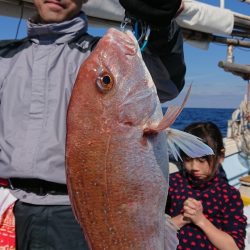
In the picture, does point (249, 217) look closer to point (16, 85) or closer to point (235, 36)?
point (16, 85)

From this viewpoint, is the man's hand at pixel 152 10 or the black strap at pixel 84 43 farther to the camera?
the black strap at pixel 84 43

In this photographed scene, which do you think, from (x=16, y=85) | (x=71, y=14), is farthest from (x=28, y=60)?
(x=71, y=14)

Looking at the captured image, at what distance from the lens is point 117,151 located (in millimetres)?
1651

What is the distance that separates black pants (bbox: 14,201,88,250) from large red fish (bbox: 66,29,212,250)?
2.13ft

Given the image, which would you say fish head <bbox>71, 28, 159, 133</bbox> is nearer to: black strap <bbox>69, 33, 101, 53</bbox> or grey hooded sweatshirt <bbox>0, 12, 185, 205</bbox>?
grey hooded sweatshirt <bbox>0, 12, 185, 205</bbox>

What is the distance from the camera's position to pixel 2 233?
2359mm

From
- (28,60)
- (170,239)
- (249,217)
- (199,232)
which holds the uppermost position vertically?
(28,60)

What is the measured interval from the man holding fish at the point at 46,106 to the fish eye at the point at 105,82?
1.52 ft

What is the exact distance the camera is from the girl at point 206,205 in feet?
10.0

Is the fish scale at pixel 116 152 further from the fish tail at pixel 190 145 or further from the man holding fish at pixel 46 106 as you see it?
the man holding fish at pixel 46 106

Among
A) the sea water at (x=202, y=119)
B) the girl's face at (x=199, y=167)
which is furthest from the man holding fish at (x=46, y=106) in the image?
the sea water at (x=202, y=119)

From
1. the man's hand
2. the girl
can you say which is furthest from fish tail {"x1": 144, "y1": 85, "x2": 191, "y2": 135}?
the girl

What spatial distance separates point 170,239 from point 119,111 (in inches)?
22.6

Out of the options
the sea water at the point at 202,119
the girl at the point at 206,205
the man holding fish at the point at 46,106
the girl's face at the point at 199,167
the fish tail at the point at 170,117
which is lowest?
the sea water at the point at 202,119
